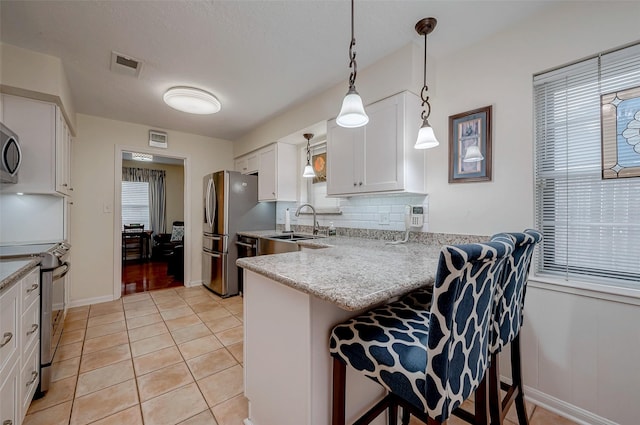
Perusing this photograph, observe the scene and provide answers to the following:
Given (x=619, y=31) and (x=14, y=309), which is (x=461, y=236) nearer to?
(x=619, y=31)

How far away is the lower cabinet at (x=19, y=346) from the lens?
1126 millimetres

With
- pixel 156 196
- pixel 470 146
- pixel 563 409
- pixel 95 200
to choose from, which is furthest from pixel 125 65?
pixel 156 196

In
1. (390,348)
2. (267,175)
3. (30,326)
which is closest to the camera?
(390,348)

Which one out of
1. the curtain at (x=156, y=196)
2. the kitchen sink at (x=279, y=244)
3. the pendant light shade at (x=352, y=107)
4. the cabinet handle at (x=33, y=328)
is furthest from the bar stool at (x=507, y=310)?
the curtain at (x=156, y=196)

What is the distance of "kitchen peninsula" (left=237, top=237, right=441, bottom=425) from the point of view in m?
0.96

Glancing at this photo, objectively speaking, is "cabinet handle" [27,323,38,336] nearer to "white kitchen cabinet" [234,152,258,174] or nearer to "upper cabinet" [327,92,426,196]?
"upper cabinet" [327,92,426,196]

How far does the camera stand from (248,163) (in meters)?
4.20

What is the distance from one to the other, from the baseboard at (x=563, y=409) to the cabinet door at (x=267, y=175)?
306cm

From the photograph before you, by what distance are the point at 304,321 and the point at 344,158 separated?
5.85 ft

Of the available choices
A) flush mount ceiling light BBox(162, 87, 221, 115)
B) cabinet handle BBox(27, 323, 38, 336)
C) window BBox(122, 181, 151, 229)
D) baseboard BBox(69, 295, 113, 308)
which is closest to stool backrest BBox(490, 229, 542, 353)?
cabinet handle BBox(27, 323, 38, 336)

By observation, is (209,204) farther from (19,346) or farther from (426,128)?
(426,128)

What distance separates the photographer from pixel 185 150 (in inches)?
160

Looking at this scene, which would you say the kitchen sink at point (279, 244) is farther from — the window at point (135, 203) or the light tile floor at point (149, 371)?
the window at point (135, 203)

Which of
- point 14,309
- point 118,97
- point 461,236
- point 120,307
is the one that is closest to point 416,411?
point 461,236
